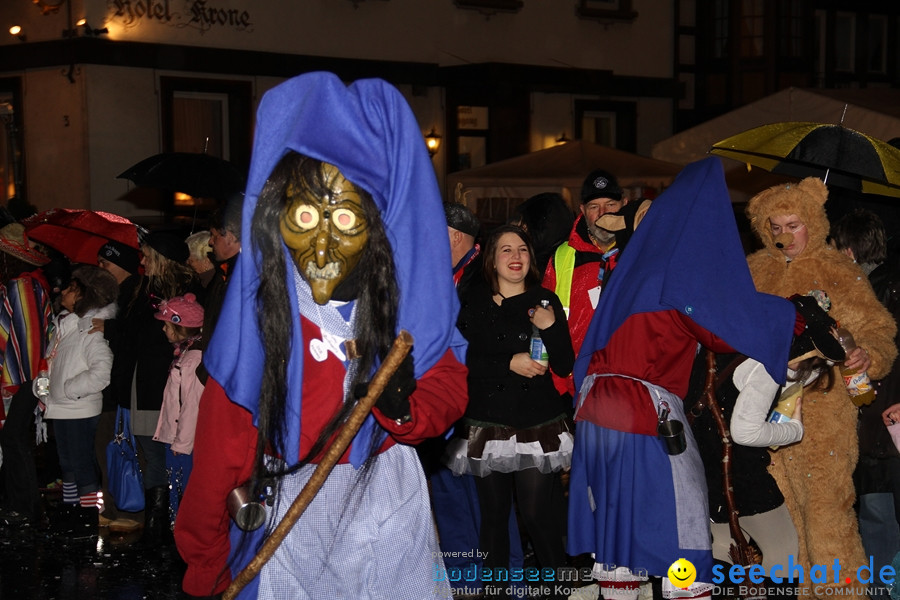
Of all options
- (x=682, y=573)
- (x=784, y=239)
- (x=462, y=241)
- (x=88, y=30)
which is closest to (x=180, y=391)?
(x=462, y=241)

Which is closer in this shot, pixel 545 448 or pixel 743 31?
pixel 545 448

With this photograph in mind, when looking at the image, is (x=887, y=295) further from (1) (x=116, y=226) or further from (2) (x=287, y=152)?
(1) (x=116, y=226)

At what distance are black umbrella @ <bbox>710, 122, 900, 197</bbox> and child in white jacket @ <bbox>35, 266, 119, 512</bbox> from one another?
4.25 metres

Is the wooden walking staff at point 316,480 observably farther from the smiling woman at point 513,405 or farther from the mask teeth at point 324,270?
the smiling woman at point 513,405

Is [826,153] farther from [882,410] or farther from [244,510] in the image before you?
[244,510]

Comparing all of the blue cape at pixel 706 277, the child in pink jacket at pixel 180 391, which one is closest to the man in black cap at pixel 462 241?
the child in pink jacket at pixel 180 391

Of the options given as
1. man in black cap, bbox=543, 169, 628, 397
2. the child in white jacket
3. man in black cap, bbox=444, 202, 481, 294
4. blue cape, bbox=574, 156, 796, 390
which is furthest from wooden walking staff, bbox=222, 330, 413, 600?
the child in white jacket

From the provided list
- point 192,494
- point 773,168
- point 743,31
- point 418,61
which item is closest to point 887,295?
point 773,168

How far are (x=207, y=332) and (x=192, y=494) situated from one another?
3.20 m

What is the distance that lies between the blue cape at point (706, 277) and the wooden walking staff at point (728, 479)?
0.36 m

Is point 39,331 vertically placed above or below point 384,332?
below

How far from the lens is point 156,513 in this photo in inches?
290

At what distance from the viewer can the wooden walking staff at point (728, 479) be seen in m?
4.76

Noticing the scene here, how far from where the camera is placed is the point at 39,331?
8.06m
